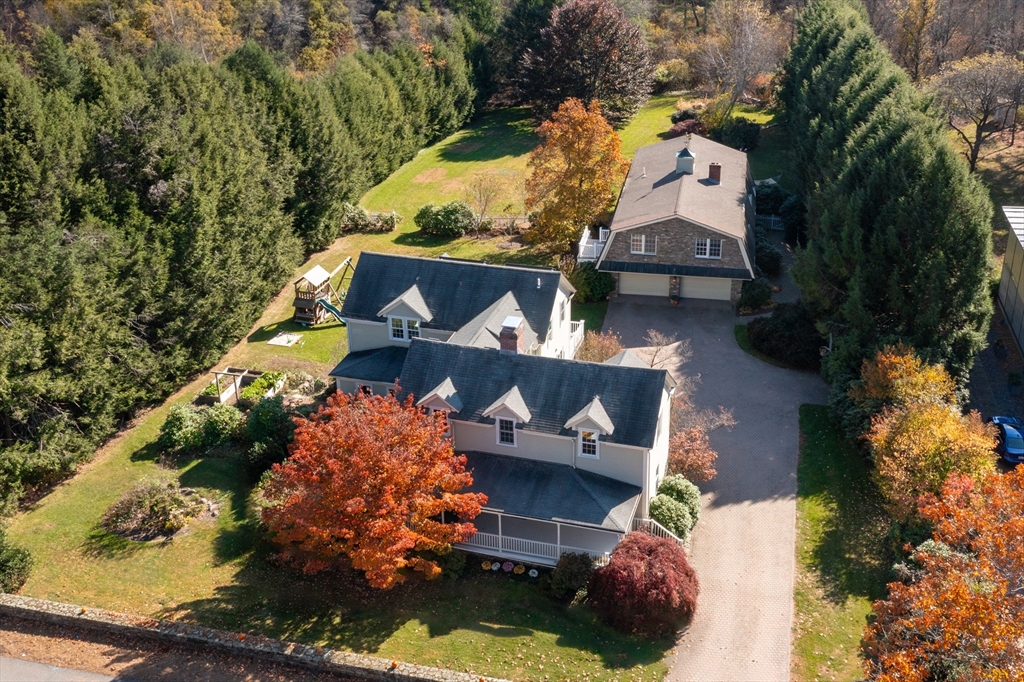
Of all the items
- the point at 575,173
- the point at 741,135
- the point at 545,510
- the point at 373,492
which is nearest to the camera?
the point at 373,492

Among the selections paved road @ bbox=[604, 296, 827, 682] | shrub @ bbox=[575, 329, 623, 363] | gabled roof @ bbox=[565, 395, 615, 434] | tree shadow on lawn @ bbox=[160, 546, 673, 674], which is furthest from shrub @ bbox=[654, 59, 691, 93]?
tree shadow on lawn @ bbox=[160, 546, 673, 674]

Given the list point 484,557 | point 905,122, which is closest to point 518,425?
point 484,557

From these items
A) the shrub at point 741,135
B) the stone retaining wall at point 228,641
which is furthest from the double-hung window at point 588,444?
the shrub at point 741,135

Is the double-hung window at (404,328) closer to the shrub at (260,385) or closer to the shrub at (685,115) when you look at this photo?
the shrub at (260,385)

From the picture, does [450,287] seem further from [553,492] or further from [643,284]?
[643,284]

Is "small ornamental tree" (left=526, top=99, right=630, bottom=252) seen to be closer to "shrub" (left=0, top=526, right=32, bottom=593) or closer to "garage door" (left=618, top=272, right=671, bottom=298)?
"garage door" (left=618, top=272, right=671, bottom=298)

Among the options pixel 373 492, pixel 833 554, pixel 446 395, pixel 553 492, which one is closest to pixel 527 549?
pixel 553 492
